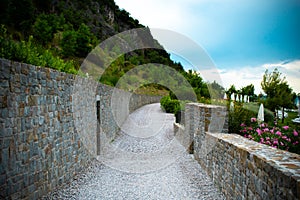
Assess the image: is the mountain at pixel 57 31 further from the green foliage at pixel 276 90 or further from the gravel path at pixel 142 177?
the green foliage at pixel 276 90

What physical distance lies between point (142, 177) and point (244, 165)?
109 inches

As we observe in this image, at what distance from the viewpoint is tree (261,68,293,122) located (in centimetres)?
1627

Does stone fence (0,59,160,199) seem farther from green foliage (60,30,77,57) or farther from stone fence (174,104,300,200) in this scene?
green foliage (60,30,77,57)

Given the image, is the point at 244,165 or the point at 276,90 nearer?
the point at 244,165

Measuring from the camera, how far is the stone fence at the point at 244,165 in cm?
223

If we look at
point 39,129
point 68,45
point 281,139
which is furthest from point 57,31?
point 281,139

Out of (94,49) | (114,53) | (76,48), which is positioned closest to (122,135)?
(76,48)

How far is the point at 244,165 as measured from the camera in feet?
10.5

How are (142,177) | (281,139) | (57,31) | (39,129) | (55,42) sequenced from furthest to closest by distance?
1. (57,31)
2. (55,42)
3. (142,177)
4. (281,139)
5. (39,129)

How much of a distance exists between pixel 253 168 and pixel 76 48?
1157 inches

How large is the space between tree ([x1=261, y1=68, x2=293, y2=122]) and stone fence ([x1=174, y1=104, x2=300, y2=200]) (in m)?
12.3

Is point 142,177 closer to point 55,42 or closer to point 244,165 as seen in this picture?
point 244,165

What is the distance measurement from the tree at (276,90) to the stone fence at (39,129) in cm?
1415

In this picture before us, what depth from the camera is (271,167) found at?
7.92 feet
